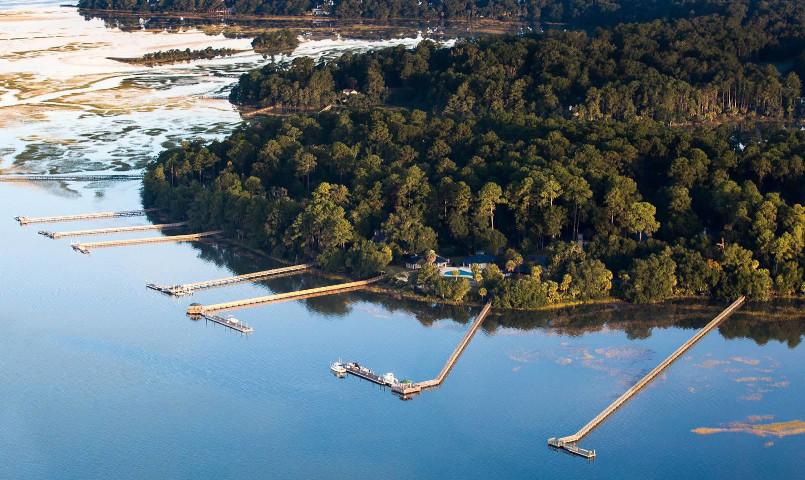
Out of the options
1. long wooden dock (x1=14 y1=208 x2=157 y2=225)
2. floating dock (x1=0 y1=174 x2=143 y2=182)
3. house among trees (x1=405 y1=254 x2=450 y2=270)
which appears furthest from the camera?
floating dock (x1=0 y1=174 x2=143 y2=182)

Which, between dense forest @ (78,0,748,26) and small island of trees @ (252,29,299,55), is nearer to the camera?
small island of trees @ (252,29,299,55)

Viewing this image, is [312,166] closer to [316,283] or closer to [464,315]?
[316,283]

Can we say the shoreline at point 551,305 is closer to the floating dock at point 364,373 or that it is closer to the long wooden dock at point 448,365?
the long wooden dock at point 448,365

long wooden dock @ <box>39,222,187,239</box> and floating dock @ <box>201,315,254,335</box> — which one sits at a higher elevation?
long wooden dock @ <box>39,222,187,239</box>

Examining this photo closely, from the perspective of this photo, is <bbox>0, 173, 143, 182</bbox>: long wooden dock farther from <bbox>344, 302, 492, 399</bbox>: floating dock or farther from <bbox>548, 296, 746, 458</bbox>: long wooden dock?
<bbox>548, 296, 746, 458</bbox>: long wooden dock

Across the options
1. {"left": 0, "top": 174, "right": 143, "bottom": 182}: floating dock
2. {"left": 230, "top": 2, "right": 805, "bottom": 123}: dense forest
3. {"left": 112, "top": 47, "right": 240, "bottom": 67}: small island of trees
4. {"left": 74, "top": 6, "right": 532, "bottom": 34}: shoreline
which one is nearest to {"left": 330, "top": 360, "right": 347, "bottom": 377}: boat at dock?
{"left": 0, "top": 174, "right": 143, "bottom": 182}: floating dock

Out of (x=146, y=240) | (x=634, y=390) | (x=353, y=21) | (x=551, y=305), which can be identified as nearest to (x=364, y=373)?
(x=634, y=390)

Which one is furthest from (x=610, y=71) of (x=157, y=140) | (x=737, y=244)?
(x=737, y=244)
